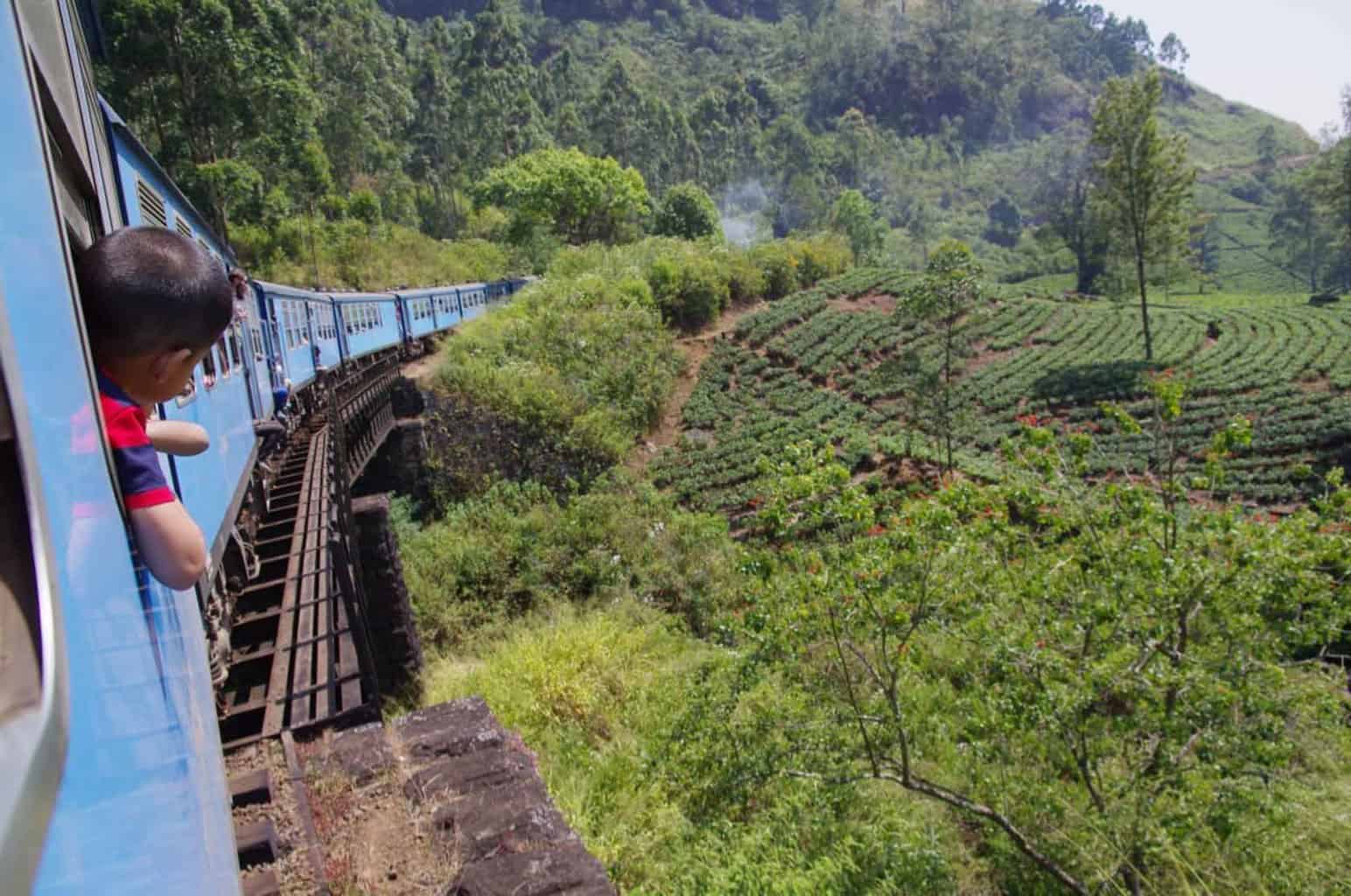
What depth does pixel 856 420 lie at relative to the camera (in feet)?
83.8

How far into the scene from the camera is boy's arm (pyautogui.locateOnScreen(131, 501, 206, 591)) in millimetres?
1273

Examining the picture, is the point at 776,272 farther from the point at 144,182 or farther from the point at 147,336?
the point at 147,336

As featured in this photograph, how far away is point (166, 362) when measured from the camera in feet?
4.63

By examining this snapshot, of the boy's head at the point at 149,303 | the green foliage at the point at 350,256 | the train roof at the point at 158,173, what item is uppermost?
the green foliage at the point at 350,256

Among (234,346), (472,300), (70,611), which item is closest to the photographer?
(70,611)

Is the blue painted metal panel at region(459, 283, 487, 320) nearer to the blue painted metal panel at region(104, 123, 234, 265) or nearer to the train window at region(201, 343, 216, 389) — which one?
the blue painted metal panel at region(104, 123, 234, 265)

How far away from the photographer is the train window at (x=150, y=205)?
481 cm

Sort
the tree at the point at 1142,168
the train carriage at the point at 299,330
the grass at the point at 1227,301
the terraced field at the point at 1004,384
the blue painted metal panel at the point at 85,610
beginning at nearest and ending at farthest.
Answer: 1. the blue painted metal panel at the point at 85,610
2. the train carriage at the point at 299,330
3. the terraced field at the point at 1004,384
4. the tree at the point at 1142,168
5. the grass at the point at 1227,301

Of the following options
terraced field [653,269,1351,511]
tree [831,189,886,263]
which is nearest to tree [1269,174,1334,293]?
tree [831,189,886,263]

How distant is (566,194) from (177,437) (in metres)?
41.4

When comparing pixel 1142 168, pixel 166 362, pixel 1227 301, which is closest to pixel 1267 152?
pixel 1227 301

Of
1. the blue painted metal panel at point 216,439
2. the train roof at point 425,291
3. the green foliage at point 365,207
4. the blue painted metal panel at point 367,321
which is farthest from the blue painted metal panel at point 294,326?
the green foliage at point 365,207

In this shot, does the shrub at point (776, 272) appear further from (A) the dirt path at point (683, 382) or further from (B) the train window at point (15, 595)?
(B) the train window at point (15, 595)

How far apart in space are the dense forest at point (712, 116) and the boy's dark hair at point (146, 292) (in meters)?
23.9
